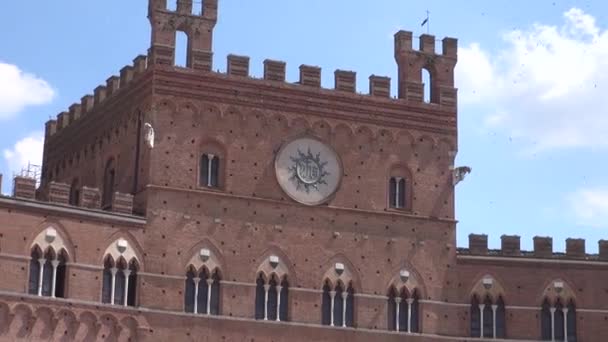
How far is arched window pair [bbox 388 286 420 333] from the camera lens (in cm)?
4875

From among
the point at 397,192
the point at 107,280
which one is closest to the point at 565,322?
the point at 397,192

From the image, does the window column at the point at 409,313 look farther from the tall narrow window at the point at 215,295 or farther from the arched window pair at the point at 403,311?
the tall narrow window at the point at 215,295

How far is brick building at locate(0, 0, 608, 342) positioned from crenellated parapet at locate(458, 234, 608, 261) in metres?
0.07

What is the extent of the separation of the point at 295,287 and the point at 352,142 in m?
5.73

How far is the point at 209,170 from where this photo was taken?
4750cm

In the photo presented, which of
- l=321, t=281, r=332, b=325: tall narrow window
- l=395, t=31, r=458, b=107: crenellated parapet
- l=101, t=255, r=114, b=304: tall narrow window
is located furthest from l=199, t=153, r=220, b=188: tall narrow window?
l=395, t=31, r=458, b=107: crenellated parapet

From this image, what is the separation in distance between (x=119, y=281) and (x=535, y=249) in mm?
15028

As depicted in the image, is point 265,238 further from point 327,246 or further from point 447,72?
point 447,72

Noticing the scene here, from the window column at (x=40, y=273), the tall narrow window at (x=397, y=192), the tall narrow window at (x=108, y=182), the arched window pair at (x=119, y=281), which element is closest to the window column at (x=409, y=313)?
the tall narrow window at (x=397, y=192)

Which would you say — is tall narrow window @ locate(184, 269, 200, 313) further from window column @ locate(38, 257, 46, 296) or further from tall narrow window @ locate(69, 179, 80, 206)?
tall narrow window @ locate(69, 179, 80, 206)

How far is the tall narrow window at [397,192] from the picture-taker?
164 ft

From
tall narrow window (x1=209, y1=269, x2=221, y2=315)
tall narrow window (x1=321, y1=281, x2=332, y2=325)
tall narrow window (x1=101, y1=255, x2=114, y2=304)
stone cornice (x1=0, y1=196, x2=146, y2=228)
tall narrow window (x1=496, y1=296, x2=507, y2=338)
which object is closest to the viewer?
stone cornice (x1=0, y1=196, x2=146, y2=228)

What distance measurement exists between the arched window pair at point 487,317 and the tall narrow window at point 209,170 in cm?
1013

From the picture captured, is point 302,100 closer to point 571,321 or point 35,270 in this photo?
point 35,270
